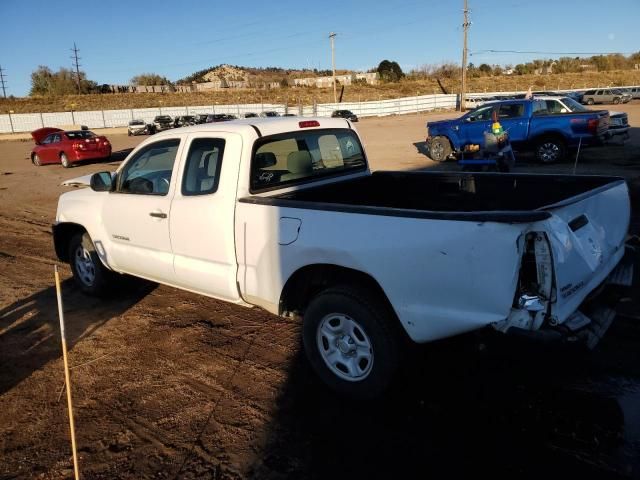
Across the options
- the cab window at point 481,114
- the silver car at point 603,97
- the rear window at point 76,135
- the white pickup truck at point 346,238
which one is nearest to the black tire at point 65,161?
the rear window at point 76,135

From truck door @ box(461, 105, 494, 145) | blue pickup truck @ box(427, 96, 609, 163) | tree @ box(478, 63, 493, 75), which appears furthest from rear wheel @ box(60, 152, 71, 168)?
tree @ box(478, 63, 493, 75)

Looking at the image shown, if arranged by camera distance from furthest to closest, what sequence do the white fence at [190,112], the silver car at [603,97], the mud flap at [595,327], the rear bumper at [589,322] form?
the white fence at [190,112]
the silver car at [603,97]
the mud flap at [595,327]
the rear bumper at [589,322]

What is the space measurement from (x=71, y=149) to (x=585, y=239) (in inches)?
893

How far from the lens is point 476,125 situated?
16266mm

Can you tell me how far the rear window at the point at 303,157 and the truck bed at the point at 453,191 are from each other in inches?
5.9

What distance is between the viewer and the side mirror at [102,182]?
499 centimetres

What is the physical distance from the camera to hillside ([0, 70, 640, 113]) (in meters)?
65.8

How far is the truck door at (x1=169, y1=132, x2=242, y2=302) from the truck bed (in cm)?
34

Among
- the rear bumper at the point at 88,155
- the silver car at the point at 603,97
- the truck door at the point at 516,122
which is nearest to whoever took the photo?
the truck door at the point at 516,122

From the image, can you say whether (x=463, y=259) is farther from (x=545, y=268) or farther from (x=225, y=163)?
(x=225, y=163)

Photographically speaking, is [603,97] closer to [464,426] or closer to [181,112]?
[181,112]

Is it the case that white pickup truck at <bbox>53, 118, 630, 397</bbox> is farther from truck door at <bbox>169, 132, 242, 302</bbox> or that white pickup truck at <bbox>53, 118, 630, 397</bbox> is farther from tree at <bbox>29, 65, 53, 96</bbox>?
tree at <bbox>29, 65, 53, 96</bbox>

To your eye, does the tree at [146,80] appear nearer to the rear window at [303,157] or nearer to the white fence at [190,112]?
the white fence at [190,112]

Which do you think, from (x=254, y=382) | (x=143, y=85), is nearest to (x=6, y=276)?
(x=254, y=382)
